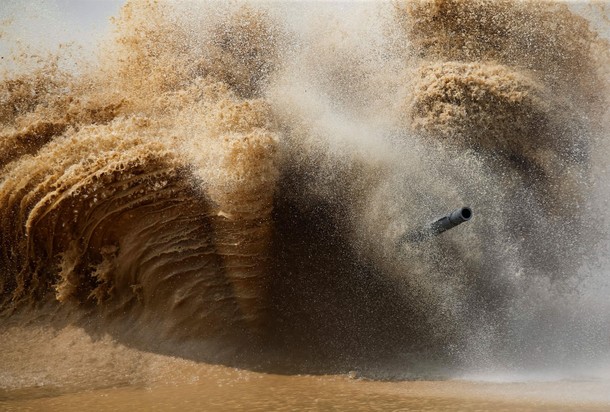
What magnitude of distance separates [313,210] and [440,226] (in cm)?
115

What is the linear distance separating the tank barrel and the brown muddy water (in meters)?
0.05

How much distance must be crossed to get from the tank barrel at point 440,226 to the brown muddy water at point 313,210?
0.15ft

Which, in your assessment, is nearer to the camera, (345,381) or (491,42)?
(345,381)

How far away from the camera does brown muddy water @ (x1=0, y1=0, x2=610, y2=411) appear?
16.7 feet

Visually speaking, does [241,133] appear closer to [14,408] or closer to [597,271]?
[14,408]

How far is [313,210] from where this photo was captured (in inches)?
223

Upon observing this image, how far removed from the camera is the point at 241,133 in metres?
5.22

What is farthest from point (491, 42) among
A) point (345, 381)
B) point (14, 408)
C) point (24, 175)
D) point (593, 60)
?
point (14, 408)

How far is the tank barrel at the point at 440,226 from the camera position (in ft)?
16.1

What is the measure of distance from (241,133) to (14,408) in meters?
2.63

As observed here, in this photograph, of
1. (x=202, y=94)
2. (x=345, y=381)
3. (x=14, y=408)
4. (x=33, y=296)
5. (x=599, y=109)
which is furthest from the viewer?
(x=599, y=109)

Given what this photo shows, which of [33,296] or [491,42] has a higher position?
[491,42]

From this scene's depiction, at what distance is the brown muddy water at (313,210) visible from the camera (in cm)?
509

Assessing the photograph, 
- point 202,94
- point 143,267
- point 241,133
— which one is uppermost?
point 202,94
